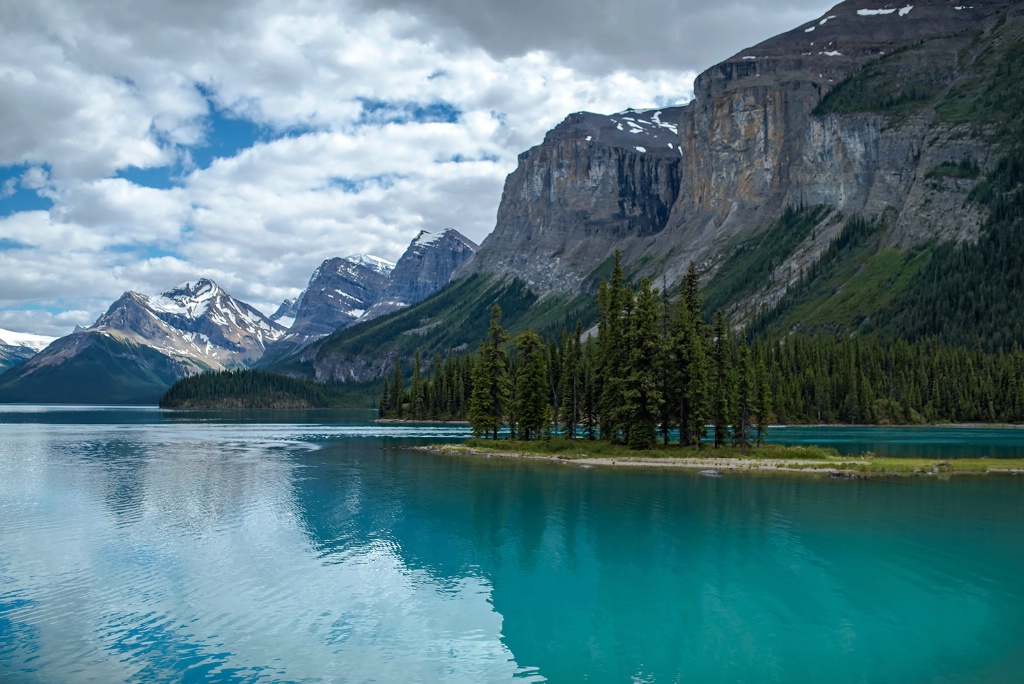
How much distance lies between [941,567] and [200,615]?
33079mm

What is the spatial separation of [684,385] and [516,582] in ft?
174

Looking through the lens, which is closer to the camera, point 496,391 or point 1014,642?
point 1014,642

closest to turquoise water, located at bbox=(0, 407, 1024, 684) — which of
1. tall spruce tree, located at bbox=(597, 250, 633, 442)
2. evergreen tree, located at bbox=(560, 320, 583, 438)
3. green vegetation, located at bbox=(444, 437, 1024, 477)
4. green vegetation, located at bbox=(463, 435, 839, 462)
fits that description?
green vegetation, located at bbox=(444, 437, 1024, 477)

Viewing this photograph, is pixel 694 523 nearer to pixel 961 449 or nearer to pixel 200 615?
pixel 200 615

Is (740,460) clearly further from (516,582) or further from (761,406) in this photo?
(516,582)

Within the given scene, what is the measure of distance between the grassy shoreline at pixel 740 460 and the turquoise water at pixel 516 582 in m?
5.77

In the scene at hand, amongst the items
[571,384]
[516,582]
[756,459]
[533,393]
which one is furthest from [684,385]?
[516,582]

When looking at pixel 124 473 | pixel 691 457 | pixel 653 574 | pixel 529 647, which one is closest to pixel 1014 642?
pixel 653 574

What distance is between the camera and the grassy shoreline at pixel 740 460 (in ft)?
225

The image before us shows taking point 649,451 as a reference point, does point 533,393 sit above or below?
above

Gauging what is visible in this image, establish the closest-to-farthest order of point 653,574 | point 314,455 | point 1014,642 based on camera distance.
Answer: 1. point 1014,642
2. point 653,574
3. point 314,455

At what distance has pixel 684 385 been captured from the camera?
273 feet

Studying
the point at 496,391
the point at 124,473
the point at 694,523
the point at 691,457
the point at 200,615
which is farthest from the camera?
the point at 496,391

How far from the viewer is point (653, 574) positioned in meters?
34.9
